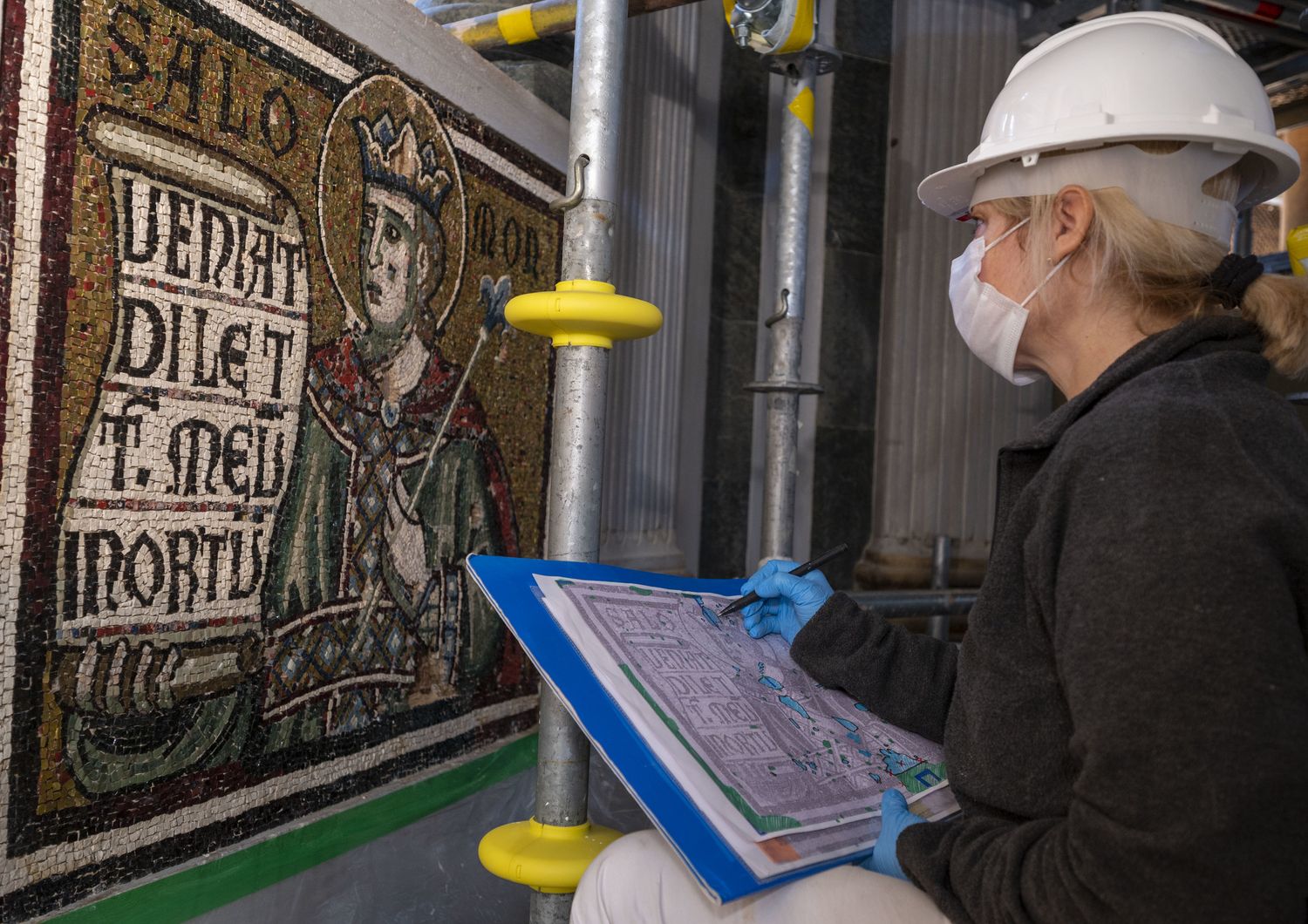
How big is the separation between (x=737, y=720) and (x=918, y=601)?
1716 mm

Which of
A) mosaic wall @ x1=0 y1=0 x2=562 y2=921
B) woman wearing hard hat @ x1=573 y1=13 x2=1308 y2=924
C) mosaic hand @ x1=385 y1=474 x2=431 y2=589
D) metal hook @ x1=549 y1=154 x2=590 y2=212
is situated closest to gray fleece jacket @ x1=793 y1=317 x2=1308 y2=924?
woman wearing hard hat @ x1=573 y1=13 x2=1308 y2=924

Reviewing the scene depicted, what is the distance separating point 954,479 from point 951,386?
0.37m

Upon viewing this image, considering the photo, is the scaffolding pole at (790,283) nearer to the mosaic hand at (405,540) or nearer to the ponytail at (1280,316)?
the mosaic hand at (405,540)

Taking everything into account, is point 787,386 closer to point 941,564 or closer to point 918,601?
point 918,601

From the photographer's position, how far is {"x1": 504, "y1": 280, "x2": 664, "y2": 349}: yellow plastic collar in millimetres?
1405

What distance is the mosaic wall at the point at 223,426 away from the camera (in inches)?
47.8

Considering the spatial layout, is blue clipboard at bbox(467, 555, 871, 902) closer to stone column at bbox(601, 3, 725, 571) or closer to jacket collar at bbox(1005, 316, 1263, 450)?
jacket collar at bbox(1005, 316, 1263, 450)

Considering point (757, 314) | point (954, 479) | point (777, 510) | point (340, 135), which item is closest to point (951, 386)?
point (954, 479)

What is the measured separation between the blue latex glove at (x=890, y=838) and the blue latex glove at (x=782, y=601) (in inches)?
14.5

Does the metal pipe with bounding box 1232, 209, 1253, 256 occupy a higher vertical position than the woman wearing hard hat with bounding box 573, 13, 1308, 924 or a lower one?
higher

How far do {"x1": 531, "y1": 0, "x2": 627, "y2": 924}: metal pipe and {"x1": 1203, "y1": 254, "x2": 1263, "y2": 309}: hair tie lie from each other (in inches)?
29.9

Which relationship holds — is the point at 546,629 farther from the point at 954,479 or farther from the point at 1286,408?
the point at 954,479

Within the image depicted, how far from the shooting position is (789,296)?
2664 millimetres

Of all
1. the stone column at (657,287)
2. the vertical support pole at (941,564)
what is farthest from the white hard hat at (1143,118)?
the vertical support pole at (941,564)
